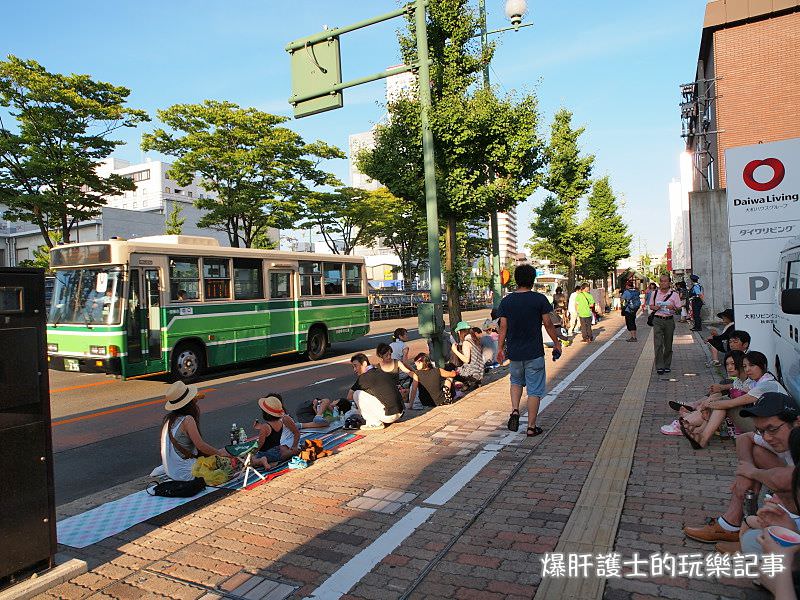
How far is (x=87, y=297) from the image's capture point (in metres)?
11.3

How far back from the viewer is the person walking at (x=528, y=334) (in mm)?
6676

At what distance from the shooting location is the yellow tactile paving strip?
3.35 m

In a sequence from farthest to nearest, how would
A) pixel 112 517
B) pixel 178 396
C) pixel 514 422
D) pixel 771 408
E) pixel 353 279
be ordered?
pixel 353 279
pixel 514 422
pixel 178 396
pixel 112 517
pixel 771 408

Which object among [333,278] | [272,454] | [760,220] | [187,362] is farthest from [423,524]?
[333,278]

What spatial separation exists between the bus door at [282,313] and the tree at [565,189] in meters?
18.9

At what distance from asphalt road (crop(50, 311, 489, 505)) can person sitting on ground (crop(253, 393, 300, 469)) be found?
144 cm

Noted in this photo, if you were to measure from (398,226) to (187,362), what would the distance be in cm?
2785

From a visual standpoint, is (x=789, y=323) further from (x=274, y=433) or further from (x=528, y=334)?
(x=274, y=433)

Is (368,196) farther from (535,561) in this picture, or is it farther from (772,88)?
(535,561)

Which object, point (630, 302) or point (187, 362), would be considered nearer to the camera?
point (187, 362)

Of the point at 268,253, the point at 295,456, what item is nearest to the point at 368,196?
the point at 268,253

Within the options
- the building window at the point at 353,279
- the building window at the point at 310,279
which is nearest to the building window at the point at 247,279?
the building window at the point at 310,279

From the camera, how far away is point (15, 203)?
70.3 ft

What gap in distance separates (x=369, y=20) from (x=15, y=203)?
17923 mm
